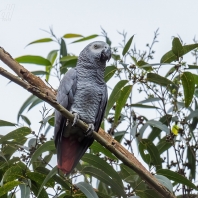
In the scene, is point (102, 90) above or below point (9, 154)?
above

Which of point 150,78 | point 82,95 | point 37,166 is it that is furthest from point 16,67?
point 150,78

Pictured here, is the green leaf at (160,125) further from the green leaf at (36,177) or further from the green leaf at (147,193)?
the green leaf at (36,177)

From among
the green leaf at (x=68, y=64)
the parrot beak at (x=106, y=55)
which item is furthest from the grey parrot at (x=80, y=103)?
the green leaf at (x=68, y=64)

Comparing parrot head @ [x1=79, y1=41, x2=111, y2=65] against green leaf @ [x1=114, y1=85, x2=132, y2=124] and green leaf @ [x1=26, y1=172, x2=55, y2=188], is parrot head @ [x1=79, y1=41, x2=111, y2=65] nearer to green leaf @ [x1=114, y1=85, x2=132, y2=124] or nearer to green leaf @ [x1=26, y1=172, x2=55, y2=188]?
Result: green leaf @ [x1=114, y1=85, x2=132, y2=124]

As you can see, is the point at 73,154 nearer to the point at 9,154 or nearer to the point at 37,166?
the point at 37,166

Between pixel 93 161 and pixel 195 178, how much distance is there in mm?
682

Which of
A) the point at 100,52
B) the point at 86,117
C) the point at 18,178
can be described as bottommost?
the point at 18,178

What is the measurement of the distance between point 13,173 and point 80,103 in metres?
0.45

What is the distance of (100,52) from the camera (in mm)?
2166

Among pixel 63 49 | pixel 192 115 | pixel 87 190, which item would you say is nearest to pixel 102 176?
pixel 87 190

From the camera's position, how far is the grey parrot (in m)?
1.91

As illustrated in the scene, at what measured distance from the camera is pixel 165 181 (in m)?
1.73

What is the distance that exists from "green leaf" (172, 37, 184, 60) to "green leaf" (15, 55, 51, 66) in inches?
28.7

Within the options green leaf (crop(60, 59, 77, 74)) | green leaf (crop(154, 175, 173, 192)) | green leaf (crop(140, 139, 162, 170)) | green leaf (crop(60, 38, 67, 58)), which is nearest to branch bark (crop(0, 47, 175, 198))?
green leaf (crop(154, 175, 173, 192))
